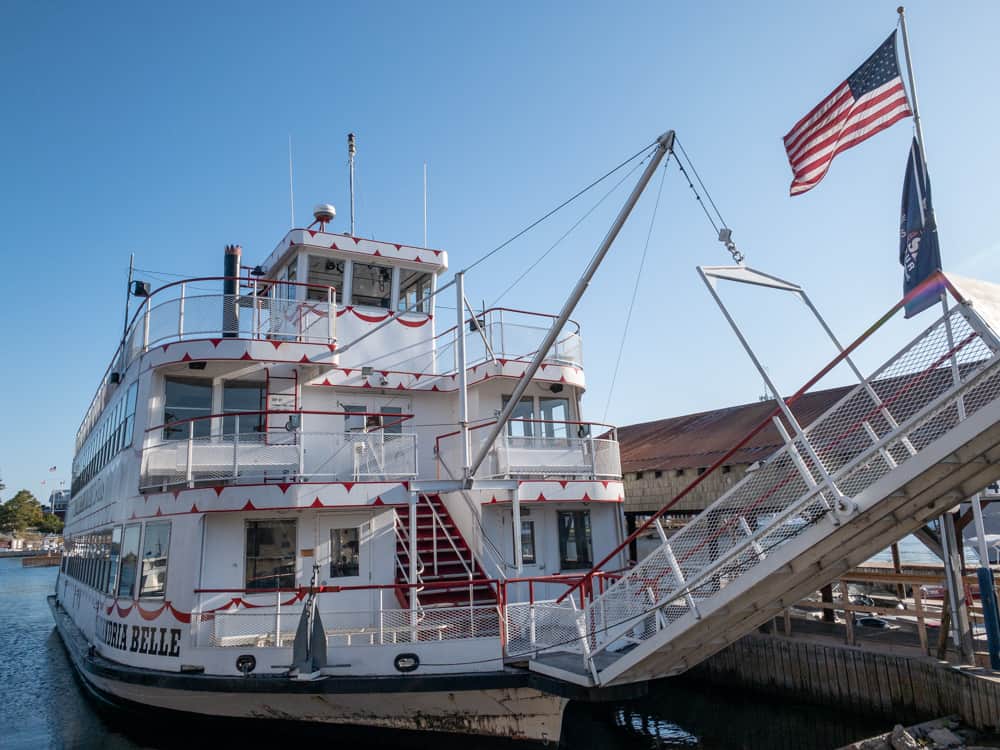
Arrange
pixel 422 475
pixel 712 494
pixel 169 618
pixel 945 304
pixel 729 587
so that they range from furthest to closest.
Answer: pixel 712 494 < pixel 422 475 < pixel 169 618 < pixel 729 587 < pixel 945 304

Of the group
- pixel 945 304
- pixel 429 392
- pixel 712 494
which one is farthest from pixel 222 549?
pixel 712 494

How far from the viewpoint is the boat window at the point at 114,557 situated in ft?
41.6

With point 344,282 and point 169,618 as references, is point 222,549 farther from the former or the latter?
point 344,282

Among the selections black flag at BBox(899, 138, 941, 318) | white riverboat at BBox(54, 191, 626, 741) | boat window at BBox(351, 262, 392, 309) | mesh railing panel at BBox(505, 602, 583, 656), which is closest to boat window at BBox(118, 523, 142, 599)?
white riverboat at BBox(54, 191, 626, 741)

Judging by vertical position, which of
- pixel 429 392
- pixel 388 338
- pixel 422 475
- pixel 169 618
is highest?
pixel 388 338

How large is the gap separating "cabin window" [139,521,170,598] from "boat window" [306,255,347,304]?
559 centimetres

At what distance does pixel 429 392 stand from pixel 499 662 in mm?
6535

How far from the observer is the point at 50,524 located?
323ft

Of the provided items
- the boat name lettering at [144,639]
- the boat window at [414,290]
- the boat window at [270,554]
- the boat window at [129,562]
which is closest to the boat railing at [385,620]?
the boat window at [270,554]

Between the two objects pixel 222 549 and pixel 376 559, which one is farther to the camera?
pixel 376 559

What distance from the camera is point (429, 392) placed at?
1470 centimetres

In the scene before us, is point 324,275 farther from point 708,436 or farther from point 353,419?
point 708,436

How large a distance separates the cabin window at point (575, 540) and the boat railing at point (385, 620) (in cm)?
315

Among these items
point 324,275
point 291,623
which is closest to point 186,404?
point 324,275
